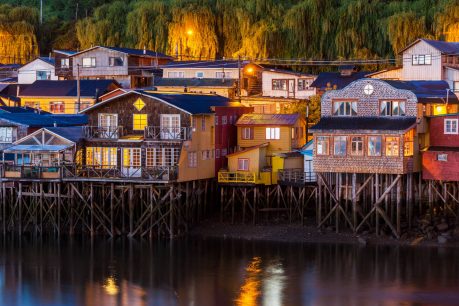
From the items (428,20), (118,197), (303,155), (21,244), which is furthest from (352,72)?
(21,244)

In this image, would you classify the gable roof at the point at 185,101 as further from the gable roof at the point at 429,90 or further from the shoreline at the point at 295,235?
the gable roof at the point at 429,90

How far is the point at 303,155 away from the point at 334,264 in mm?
10116

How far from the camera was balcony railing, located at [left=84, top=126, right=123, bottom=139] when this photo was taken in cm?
6247

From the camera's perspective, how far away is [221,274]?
5234cm

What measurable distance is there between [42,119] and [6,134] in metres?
2.65

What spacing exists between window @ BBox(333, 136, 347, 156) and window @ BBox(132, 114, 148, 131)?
32.6 feet

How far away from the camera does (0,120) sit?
66062 millimetres

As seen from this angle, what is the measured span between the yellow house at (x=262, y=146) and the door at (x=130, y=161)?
4.40 m

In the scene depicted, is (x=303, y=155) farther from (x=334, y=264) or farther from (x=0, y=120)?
(x=0, y=120)

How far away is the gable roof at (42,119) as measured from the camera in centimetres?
6644

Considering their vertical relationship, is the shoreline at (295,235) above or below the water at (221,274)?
above

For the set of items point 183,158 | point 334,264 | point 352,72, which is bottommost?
point 334,264

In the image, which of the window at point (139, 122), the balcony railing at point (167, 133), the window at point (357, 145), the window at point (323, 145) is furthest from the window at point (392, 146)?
the window at point (139, 122)

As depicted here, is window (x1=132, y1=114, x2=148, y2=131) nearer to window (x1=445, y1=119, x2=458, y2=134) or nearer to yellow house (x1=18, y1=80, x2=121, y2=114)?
window (x1=445, y1=119, x2=458, y2=134)
